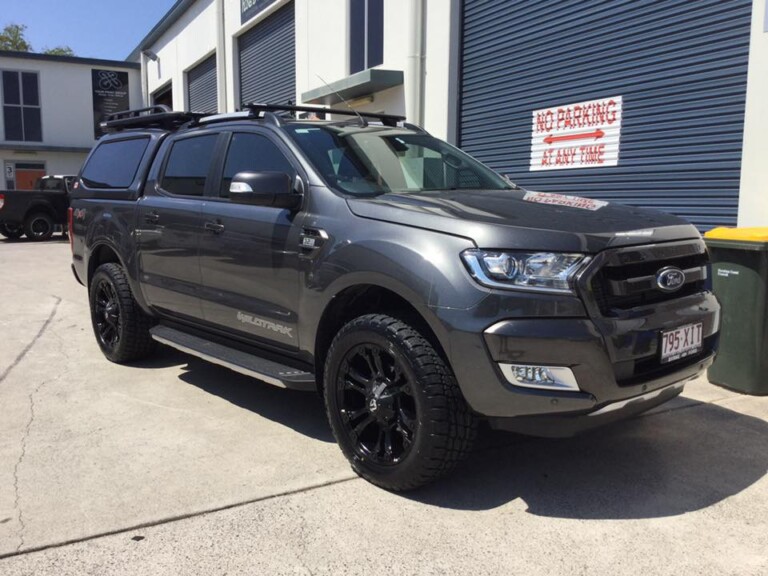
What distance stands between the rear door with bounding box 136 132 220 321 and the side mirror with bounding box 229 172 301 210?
34.4 inches

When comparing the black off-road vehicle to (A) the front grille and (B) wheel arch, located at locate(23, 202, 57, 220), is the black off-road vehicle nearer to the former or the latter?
(B) wheel arch, located at locate(23, 202, 57, 220)

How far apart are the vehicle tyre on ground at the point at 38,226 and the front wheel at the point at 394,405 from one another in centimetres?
1857

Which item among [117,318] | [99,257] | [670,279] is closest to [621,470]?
[670,279]

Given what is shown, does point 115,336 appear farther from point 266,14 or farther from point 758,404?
point 266,14

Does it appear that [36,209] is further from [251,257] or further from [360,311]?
[360,311]

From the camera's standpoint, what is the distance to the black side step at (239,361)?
367 cm

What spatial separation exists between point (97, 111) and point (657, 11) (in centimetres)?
3030

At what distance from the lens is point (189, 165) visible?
4832mm

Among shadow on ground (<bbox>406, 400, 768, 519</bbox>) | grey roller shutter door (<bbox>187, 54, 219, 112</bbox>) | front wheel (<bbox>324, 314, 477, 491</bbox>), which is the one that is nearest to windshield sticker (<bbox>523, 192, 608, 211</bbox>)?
front wheel (<bbox>324, 314, 477, 491</bbox>)

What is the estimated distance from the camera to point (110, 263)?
5672 mm

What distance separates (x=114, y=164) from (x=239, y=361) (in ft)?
9.01

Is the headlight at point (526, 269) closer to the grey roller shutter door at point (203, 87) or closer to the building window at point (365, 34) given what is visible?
the building window at point (365, 34)

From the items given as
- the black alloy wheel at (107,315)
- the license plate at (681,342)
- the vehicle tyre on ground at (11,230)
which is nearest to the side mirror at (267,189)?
the license plate at (681,342)

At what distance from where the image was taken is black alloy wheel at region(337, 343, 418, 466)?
315 centimetres
